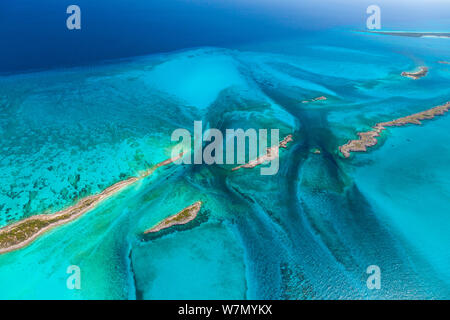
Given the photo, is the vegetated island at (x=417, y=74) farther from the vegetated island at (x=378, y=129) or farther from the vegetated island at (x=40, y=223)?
the vegetated island at (x=40, y=223)

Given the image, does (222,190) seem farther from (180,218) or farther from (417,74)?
(417,74)

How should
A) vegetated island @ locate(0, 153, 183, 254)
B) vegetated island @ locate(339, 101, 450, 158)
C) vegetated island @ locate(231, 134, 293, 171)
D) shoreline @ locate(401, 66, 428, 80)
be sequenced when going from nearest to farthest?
vegetated island @ locate(0, 153, 183, 254) → vegetated island @ locate(231, 134, 293, 171) → vegetated island @ locate(339, 101, 450, 158) → shoreline @ locate(401, 66, 428, 80)

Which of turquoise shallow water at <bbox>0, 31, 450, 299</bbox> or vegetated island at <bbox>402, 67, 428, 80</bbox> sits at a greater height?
vegetated island at <bbox>402, 67, 428, 80</bbox>

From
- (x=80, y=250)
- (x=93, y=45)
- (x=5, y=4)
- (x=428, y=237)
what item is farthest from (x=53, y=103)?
(x=5, y=4)

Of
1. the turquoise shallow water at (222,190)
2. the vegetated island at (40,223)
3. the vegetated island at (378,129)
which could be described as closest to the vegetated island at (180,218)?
the turquoise shallow water at (222,190)

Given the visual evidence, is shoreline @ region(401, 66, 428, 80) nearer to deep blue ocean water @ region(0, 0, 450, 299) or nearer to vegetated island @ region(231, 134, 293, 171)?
deep blue ocean water @ region(0, 0, 450, 299)

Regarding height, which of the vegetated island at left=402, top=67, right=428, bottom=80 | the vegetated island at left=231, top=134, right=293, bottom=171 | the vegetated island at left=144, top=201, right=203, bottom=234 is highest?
the vegetated island at left=402, top=67, right=428, bottom=80

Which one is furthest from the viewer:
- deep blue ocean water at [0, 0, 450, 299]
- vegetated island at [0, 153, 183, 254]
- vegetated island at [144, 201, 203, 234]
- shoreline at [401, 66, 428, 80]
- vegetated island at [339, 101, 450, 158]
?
shoreline at [401, 66, 428, 80]

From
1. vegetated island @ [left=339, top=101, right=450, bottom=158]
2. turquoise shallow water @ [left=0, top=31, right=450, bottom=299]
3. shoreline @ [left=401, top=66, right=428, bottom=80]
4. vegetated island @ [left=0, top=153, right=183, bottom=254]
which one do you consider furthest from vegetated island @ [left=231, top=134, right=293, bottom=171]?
shoreline @ [left=401, top=66, right=428, bottom=80]
